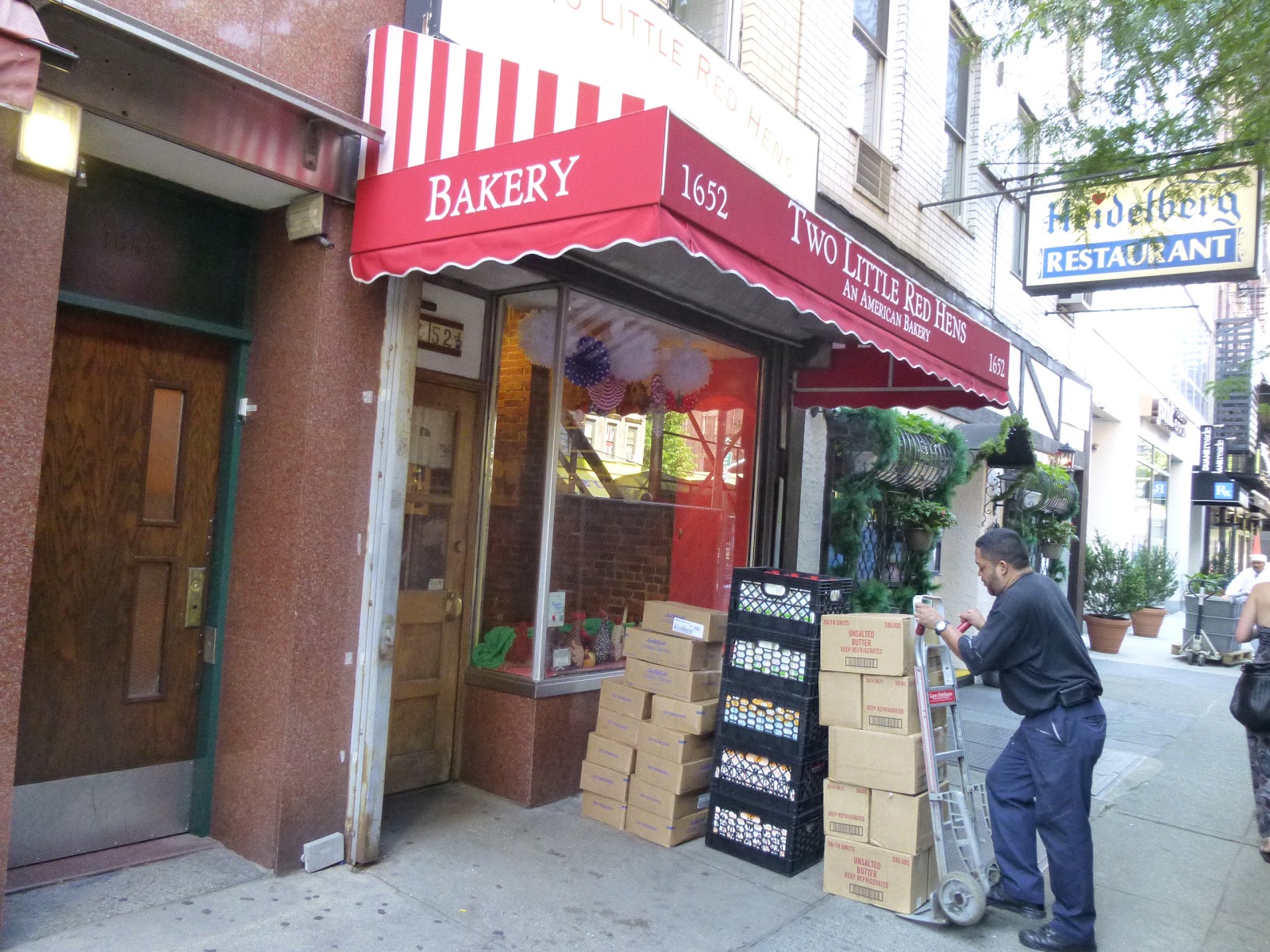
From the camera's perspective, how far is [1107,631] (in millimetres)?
14336

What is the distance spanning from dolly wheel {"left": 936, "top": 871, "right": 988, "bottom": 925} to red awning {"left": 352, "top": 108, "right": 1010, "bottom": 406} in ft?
8.52

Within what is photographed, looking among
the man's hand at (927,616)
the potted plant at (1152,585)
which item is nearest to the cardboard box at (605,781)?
the man's hand at (927,616)

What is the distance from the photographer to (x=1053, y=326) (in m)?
13.4

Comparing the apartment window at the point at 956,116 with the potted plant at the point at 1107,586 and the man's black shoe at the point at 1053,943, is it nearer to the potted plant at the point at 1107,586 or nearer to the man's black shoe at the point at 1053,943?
the potted plant at the point at 1107,586

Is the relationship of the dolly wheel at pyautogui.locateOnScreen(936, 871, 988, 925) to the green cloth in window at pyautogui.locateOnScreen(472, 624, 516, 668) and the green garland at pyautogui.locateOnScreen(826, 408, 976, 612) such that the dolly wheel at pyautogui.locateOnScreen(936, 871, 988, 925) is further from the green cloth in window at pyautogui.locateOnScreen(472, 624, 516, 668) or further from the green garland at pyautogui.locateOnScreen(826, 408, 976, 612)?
the green garland at pyautogui.locateOnScreen(826, 408, 976, 612)

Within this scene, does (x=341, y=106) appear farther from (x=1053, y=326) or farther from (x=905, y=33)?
(x=1053, y=326)

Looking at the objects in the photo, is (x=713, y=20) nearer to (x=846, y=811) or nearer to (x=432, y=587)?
(x=432, y=587)

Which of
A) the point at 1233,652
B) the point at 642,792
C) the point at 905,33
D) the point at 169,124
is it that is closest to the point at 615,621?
the point at 642,792

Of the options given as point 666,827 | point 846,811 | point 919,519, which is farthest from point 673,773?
point 919,519

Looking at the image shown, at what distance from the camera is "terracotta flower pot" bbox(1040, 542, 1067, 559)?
11.7 metres

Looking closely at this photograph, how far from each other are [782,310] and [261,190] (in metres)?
3.42

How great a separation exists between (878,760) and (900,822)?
29 centimetres

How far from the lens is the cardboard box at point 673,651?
5.19 m

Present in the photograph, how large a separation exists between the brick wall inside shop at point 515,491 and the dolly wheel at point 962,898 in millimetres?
2733
